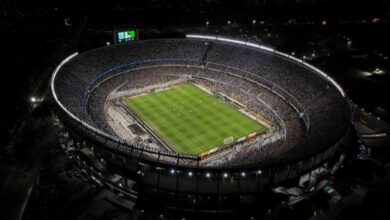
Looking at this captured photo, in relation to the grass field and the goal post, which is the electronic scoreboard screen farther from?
the goal post

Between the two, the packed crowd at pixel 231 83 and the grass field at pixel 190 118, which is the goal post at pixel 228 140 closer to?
the grass field at pixel 190 118

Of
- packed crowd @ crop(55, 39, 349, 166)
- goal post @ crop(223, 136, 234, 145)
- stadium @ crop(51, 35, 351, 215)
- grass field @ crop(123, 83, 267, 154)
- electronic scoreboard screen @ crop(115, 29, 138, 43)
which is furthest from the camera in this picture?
electronic scoreboard screen @ crop(115, 29, 138, 43)

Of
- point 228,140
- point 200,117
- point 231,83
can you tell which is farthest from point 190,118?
point 231,83

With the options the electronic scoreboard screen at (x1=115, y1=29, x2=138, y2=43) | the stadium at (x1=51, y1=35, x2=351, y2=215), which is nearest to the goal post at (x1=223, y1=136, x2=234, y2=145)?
the stadium at (x1=51, y1=35, x2=351, y2=215)

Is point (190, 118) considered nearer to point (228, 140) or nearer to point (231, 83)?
point (228, 140)

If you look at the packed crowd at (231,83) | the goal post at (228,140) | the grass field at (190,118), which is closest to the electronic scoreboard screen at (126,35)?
the packed crowd at (231,83)

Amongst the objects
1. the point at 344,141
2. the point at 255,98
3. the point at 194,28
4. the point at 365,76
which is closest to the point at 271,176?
the point at 344,141
